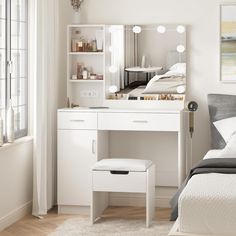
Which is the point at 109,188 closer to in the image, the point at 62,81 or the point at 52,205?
the point at 52,205

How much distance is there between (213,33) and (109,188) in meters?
1.78

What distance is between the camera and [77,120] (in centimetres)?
592

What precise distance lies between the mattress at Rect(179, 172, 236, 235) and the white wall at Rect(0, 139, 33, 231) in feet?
6.09

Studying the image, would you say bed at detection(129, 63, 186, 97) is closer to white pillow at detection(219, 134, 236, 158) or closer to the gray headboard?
the gray headboard

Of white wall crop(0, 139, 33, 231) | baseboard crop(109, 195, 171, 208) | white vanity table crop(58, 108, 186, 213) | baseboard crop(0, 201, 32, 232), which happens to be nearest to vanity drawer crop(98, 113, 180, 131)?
white vanity table crop(58, 108, 186, 213)

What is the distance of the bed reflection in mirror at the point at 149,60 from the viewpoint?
6156mm

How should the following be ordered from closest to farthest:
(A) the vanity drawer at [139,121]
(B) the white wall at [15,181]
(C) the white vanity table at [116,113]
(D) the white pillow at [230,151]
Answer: (D) the white pillow at [230,151] → (B) the white wall at [15,181] → (A) the vanity drawer at [139,121] → (C) the white vanity table at [116,113]

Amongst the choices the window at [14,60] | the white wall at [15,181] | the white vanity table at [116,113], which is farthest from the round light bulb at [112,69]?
the white wall at [15,181]

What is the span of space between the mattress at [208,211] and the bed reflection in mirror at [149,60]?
2.21 m

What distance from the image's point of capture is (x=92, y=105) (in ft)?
21.0

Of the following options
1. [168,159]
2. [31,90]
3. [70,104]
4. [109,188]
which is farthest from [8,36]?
[168,159]

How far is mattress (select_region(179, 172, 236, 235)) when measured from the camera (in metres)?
3.92

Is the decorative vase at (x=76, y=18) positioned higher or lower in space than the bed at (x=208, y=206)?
higher

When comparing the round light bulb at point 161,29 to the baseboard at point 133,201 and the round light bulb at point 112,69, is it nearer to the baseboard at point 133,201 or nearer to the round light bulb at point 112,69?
the round light bulb at point 112,69
